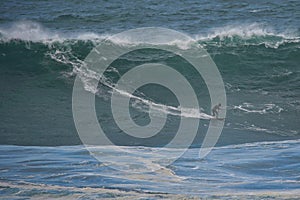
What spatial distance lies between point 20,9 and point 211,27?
774 centimetres

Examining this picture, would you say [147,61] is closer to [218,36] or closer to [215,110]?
[218,36]

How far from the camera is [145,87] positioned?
50.3 ft

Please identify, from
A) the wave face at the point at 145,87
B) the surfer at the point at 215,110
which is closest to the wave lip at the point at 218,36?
the wave face at the point at 145,87

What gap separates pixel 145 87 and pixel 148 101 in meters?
1.23

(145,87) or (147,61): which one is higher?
(147,61)

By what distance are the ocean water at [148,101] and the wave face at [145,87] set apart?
3 cm

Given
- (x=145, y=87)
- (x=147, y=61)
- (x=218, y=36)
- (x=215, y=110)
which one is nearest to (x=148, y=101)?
(x=145, y=87)

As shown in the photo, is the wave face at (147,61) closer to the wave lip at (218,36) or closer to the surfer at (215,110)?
the wave lip at (218,36)

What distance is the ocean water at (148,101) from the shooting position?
247 inches

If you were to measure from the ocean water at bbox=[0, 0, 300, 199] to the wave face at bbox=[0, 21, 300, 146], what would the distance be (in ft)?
0.09

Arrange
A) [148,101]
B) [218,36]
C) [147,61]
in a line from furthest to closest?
1. [218,36]
2. [147,61]
3. [148,101]

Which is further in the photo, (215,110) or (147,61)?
(147,61)

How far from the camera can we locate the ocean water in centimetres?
627

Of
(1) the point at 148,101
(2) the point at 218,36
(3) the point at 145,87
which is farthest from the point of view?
(2) the point at 218,36
